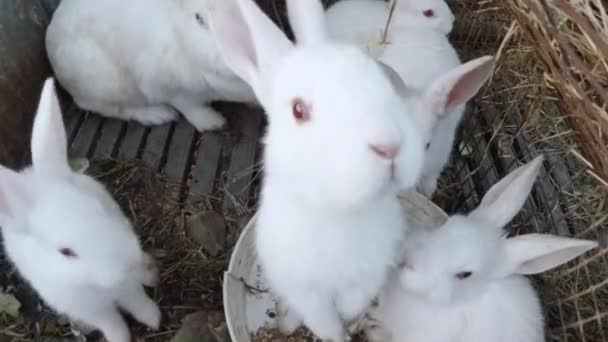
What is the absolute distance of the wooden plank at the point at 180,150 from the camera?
9.25ft

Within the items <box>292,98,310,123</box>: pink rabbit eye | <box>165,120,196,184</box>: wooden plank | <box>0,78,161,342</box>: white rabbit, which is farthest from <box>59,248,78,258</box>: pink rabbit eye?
<box>165,120,196,184</box>: wooden plank

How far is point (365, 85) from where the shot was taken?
1369 mm

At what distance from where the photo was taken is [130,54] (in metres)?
2.73

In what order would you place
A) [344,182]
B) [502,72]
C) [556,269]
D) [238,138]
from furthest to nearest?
1. [238,138]
2. [502,72]
3. [556,269]
4. [344,182]

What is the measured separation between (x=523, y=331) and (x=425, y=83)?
2.73 feet

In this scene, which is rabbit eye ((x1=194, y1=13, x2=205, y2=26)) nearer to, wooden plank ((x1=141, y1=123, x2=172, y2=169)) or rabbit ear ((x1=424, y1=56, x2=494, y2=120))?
wooden plank ((x1=141, y1=123, x2=172, y2=169))

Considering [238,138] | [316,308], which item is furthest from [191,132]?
[316,308]

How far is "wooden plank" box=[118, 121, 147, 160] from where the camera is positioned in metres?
2.86

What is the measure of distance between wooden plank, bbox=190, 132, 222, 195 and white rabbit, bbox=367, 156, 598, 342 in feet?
3.36

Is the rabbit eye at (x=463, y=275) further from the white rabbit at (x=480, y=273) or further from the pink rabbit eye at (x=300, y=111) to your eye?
the pink rabbit eye at (x=300, y=111)

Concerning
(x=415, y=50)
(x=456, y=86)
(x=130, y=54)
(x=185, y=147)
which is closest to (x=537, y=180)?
Result: (x=415, y=50)

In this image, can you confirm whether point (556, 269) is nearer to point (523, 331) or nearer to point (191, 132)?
point (523, 331)

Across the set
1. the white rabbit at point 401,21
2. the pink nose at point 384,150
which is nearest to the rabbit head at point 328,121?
the pink nose at point 384,150

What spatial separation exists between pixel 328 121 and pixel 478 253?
2.56 feet
